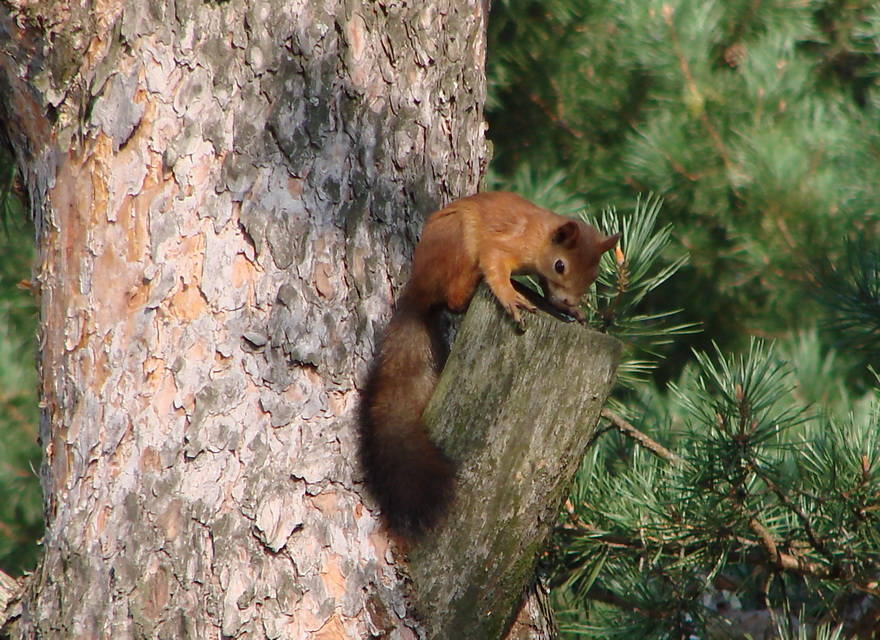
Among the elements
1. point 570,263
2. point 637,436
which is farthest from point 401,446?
point 637,436

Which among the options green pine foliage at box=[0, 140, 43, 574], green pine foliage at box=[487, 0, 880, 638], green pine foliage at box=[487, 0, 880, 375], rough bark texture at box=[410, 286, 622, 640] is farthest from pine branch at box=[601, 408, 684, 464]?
green pine foliage at box=[0, 140, 43, 574]

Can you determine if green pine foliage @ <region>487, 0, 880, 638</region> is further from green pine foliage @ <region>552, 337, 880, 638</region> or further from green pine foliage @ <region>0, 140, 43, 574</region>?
green pine foliage @ <region>0, 140, 43, 574</region>

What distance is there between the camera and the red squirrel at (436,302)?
51.1 inches

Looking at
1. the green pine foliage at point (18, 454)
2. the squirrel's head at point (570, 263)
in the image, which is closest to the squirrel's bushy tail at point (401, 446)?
the squirrel's head at point (570, 263)

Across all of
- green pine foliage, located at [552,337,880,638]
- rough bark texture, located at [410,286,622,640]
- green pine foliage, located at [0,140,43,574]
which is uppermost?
rough bark texture, located at [410,286,622,640]

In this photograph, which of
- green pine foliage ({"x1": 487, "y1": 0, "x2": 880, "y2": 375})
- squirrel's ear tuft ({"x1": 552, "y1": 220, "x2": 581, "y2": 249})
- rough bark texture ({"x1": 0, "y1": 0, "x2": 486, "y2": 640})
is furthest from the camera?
green pine foliage ({"x1": 487, "y1": 0, "x2": 880, "y2": 375})

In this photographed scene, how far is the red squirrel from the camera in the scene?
130cm

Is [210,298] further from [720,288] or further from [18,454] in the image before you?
[720,288]

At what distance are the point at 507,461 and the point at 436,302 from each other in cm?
31

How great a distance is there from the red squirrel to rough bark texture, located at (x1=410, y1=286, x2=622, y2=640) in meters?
0.04

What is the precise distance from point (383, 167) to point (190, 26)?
36 cm

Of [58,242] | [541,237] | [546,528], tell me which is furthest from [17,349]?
[546,528]

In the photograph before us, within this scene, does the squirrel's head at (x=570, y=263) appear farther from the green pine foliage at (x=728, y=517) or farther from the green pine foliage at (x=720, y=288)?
the green pine foliage at (x=728, y=517)

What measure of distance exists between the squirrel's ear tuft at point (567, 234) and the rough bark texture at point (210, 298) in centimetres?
35
